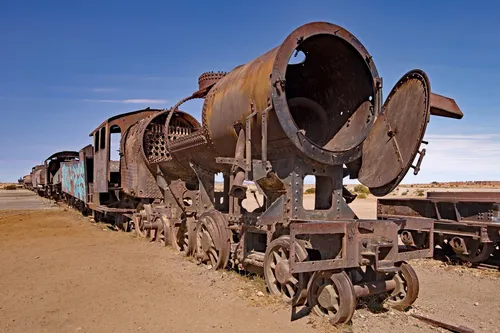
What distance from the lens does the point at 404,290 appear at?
18.2ft

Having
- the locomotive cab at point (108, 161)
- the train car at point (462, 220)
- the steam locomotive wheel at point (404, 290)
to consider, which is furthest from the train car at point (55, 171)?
the steam locomotive wheel at point (404, 290)

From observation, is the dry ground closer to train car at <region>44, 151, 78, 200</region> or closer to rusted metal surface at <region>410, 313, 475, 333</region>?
rusted metal surface at <region>410, 313, 475, 333</region>

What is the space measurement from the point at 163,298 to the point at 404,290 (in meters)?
3.19

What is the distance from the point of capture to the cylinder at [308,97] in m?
5.11

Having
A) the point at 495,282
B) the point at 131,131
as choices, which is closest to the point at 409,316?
the point at 495,282

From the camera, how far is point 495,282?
746cm

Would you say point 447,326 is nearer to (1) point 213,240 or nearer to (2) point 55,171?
(1) point 213,240

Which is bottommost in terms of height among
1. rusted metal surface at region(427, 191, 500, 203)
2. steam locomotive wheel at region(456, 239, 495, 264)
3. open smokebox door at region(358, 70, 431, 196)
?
steam locomotive wheel at region(456, 239, 495, 264)

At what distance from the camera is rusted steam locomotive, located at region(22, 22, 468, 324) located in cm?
490

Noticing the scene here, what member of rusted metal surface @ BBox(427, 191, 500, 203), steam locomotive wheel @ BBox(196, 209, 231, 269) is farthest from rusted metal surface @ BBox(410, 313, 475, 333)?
rusted metal surface @ BBox(427, 191, 500, 203)

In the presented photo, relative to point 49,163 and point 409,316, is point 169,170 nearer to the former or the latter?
point 409,316

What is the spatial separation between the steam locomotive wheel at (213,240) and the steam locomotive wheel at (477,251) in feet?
16.6

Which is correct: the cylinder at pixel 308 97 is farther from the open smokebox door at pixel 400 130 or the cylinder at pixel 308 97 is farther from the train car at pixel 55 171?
→ the train car at pixel 55 171

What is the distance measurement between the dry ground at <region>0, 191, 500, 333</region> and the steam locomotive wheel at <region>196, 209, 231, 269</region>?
0.74 ft
